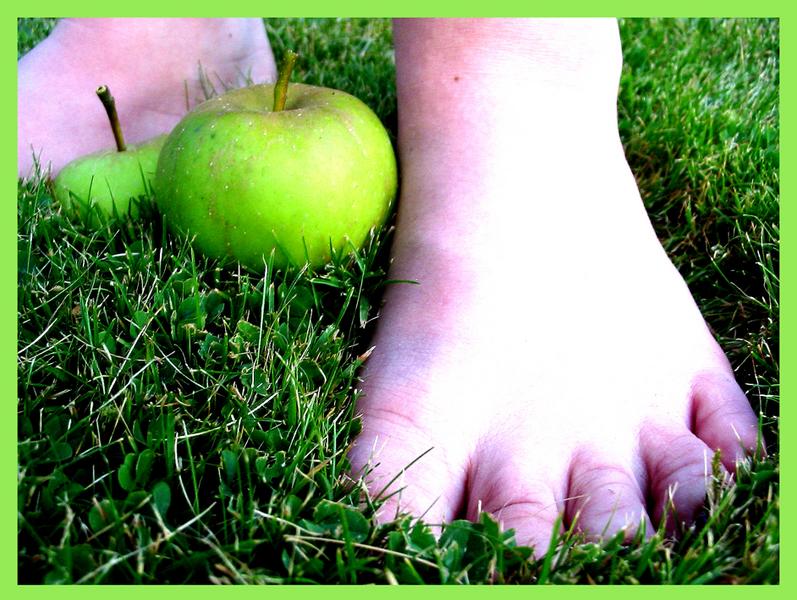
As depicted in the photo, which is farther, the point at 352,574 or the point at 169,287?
the point at 169,287

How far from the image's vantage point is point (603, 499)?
1009 mm

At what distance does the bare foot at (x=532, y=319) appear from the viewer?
106 centimetres

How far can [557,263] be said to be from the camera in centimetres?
128

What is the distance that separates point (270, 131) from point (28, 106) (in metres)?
0.79

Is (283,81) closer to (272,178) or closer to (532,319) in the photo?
(272,178)

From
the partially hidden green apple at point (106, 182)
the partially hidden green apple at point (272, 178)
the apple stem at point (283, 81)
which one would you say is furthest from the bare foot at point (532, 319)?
the partially hidden green apple at point (106, 182)

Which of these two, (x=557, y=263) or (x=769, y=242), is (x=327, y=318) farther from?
(x=769, y=242)

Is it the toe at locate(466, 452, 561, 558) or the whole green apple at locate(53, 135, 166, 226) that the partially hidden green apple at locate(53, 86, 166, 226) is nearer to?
the whole green apple at locate(53, 135, 166, 226)

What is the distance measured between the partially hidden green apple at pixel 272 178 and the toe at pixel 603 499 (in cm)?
51

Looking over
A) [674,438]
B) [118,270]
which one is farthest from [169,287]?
[674,438]

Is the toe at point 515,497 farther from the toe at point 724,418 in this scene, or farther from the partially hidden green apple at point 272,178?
the partially hidden green apple at point 272,178

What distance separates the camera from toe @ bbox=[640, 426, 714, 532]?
3.16 ft

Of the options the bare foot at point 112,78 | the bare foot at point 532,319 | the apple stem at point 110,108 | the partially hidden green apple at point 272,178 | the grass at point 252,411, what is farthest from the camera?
the bare foot at point 112,78

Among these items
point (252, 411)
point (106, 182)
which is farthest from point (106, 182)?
point (252, 411)
